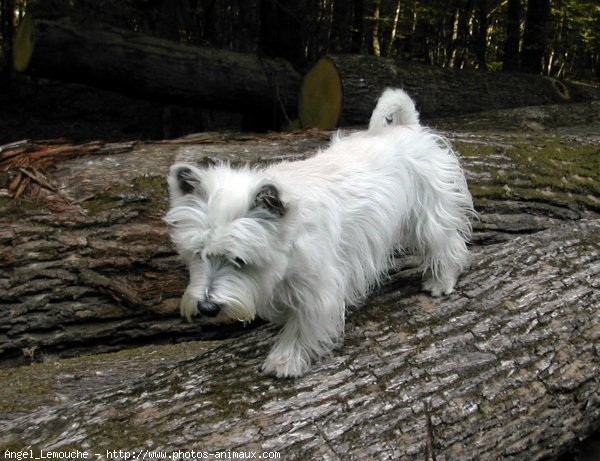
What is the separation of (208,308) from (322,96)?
654 centimetres

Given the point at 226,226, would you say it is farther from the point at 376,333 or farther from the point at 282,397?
the point at 376,333

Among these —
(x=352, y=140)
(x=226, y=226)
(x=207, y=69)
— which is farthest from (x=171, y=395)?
(x=207, y=69)

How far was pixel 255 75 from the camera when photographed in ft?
32.2

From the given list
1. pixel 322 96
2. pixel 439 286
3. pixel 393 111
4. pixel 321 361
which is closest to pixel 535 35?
pixel 322 96

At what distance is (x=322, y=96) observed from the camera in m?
9.24

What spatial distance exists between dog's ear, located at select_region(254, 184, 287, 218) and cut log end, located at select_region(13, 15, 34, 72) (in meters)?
7.01

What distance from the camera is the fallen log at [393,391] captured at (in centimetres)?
317

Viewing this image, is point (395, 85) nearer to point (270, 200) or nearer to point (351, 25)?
point (270, 200)

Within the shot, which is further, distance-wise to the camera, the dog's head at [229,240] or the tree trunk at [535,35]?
the tree trunk at [535,35]

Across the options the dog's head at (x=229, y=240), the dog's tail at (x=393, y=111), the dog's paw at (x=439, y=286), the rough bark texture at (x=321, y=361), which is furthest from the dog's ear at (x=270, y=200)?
the dog's tail at (x=393, y=111)

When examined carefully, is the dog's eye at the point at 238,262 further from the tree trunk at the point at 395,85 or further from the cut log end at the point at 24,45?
the cut log end at the point at 24,45

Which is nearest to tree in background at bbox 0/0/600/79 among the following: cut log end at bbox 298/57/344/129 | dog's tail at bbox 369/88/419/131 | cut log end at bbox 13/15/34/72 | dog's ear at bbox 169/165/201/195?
cut log end at bbox 13/15/34/72

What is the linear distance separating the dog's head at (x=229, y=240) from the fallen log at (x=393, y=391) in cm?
52

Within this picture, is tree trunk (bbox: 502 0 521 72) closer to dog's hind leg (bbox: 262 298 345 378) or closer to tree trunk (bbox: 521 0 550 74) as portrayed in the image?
tree trunk (bbox: 521 0 550 74)
